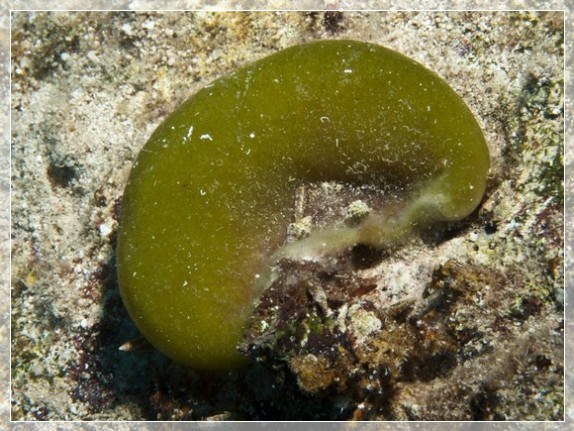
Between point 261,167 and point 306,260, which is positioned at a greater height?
point 261,167

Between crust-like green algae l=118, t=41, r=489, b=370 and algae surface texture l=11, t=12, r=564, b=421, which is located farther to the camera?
crust-like green algae l=118, t=41, r=489, b=370

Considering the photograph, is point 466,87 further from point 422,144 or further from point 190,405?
point 190,405

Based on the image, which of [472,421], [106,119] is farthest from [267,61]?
[472,421]

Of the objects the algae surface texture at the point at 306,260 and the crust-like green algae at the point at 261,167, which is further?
the crust-like green algae at the point at 261,167
